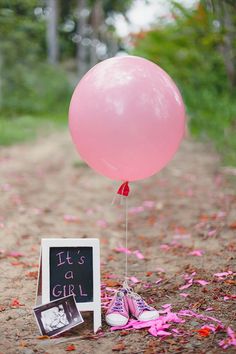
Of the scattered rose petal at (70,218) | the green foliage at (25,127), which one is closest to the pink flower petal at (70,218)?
the scattered rose petal at (70,218)

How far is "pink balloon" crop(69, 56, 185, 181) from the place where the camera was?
255 cm

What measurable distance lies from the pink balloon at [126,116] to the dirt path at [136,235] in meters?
0.89

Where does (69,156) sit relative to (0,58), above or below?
below

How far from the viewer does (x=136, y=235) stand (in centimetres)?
464

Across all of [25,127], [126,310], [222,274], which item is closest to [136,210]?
[222,274]

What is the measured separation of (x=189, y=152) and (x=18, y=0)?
6.54 meters

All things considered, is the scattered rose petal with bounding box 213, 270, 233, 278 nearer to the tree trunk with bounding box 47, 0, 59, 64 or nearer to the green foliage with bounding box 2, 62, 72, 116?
the green foliage with bounding box 2, 62, 72, 116

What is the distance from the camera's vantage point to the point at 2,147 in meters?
9.16

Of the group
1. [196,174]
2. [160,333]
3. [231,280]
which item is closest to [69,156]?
[196,174]

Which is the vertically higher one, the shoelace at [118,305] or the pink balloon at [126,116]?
the pink balloon at [126,116]

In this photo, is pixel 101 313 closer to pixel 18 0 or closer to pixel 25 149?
pixel 25 149

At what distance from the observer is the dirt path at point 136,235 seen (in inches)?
101

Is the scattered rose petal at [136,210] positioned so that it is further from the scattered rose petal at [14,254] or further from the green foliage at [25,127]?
the green foliage at [25,127]

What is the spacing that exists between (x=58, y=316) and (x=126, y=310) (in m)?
0.39
